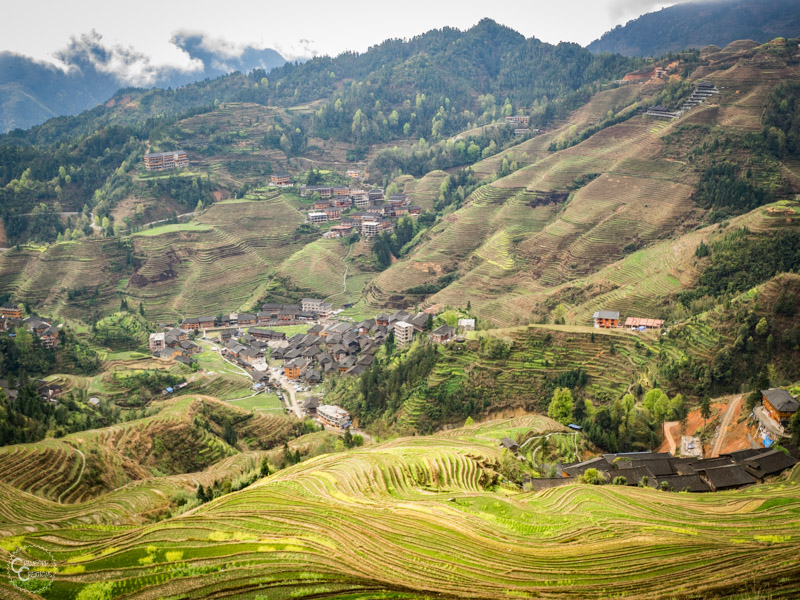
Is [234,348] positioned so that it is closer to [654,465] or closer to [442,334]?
[442,334]

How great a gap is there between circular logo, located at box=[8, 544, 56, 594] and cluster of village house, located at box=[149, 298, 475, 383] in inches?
1297

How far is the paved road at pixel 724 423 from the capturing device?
29859 mm

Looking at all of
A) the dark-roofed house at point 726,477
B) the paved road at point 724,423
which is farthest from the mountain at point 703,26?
the dark-roofed house at point 726,477

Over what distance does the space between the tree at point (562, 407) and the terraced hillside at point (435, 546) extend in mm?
13720

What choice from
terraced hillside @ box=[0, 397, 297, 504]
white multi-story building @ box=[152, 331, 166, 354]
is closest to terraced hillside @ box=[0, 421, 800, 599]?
terraced hillside @ box=[0, 397, 297, 504]

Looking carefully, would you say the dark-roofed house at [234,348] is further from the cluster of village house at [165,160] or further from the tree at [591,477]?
the cluster of village house at [165,160]

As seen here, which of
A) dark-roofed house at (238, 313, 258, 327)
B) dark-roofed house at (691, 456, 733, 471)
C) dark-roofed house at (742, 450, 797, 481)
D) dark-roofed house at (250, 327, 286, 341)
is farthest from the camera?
dark-roofed house at (238, 313, 258, 327)

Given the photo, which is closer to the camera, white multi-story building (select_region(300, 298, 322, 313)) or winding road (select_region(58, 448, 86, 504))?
winding road (select_region(58, 448, 86, 504))

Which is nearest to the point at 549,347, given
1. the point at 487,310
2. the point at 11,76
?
the point at 487,310

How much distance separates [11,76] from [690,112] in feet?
491

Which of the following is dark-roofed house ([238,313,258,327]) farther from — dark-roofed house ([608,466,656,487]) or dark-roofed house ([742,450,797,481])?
dark-roofed house ([742,450,797,481])

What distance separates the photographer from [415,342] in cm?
4622

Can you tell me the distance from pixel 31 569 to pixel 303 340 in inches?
1664

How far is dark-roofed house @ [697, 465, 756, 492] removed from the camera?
2439 cm
